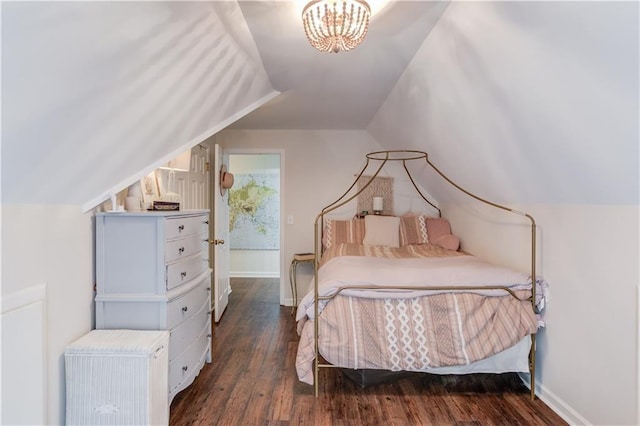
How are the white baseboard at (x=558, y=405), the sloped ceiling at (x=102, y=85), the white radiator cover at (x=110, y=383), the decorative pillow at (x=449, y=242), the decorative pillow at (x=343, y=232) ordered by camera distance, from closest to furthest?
the sloped ceiling at (x=102, y=85)
the white radiator cover at (x=110, y=383)
the white baseboard at (x=558, y=405)
the decorative pillow at (x=449, y=242)
the decorative pillow at (x=343, y=232)

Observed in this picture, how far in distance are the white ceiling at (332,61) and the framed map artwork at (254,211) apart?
8.06 feet

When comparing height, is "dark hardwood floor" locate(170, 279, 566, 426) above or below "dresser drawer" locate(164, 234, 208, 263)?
below

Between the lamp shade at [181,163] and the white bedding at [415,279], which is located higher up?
the lamp shade at [181,163]

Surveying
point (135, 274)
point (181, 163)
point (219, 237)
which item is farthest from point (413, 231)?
point (135, 274)

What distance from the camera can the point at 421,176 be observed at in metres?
4.44

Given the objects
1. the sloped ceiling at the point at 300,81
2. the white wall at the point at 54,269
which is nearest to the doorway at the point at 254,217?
the sloped ceiling at the point at 300,81

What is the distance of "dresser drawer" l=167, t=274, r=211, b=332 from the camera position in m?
2.25

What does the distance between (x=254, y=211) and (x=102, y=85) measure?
16.8 feet

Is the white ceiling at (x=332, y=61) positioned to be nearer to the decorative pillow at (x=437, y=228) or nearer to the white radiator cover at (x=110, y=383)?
the decorative pillow at (x=437, y=228)

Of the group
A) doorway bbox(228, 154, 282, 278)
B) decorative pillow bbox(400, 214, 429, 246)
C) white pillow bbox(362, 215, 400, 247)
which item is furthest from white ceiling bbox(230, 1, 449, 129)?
doorway bbox(228, 154, 282, 278)

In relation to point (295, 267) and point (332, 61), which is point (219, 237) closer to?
point (295, 267)

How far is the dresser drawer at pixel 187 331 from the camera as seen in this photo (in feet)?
7.42

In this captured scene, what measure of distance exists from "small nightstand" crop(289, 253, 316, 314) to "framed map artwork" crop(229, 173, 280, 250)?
197 centimetres

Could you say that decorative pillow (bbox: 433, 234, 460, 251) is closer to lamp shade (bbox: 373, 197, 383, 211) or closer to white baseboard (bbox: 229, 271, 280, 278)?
lamp shade (bbox: 373, 197, 383, 211)
